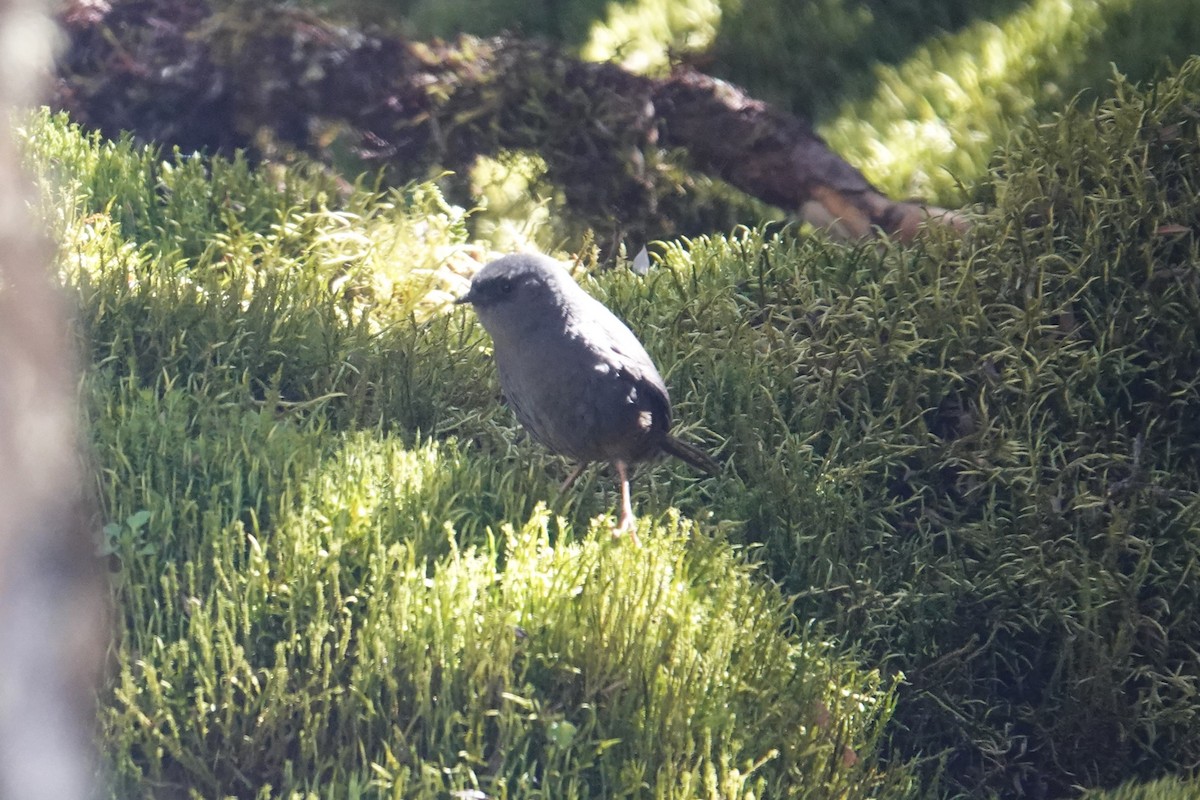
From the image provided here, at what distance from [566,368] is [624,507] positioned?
34cm

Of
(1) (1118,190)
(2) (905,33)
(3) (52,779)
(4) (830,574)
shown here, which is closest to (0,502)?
(3) (52,779)

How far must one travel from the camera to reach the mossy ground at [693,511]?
188cm

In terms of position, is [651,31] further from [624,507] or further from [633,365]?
[624,507]

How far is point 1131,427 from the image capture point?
259 centimetres

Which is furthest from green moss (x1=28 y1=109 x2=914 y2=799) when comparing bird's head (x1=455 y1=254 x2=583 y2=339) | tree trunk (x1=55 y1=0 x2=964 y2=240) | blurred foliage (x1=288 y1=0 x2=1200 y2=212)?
blurred foliage (x1=288 y1=0 x2=1200 y2=212)

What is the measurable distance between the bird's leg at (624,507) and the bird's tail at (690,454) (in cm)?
11

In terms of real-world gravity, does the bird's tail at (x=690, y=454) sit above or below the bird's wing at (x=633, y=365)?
below

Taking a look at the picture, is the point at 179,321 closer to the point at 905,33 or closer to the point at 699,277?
the point at 699,277

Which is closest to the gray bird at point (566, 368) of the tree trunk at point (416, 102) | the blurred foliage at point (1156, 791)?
the blurred foliage at point (1156, 791)

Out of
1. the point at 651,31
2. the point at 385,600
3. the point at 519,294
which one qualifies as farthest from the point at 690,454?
the point at 651,31

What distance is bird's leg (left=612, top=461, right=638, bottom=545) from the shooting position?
2.33m

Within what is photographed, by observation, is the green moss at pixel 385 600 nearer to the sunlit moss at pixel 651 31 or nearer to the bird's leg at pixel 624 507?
the bird's leg at pixel 624 507

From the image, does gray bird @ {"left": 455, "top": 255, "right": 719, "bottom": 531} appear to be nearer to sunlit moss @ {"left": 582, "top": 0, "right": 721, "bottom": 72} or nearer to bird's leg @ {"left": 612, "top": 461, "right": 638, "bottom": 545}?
bird's leg @ {"left": 612, "top": 461, "right": 638, "bottom": 545}

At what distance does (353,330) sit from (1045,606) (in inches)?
70.5
